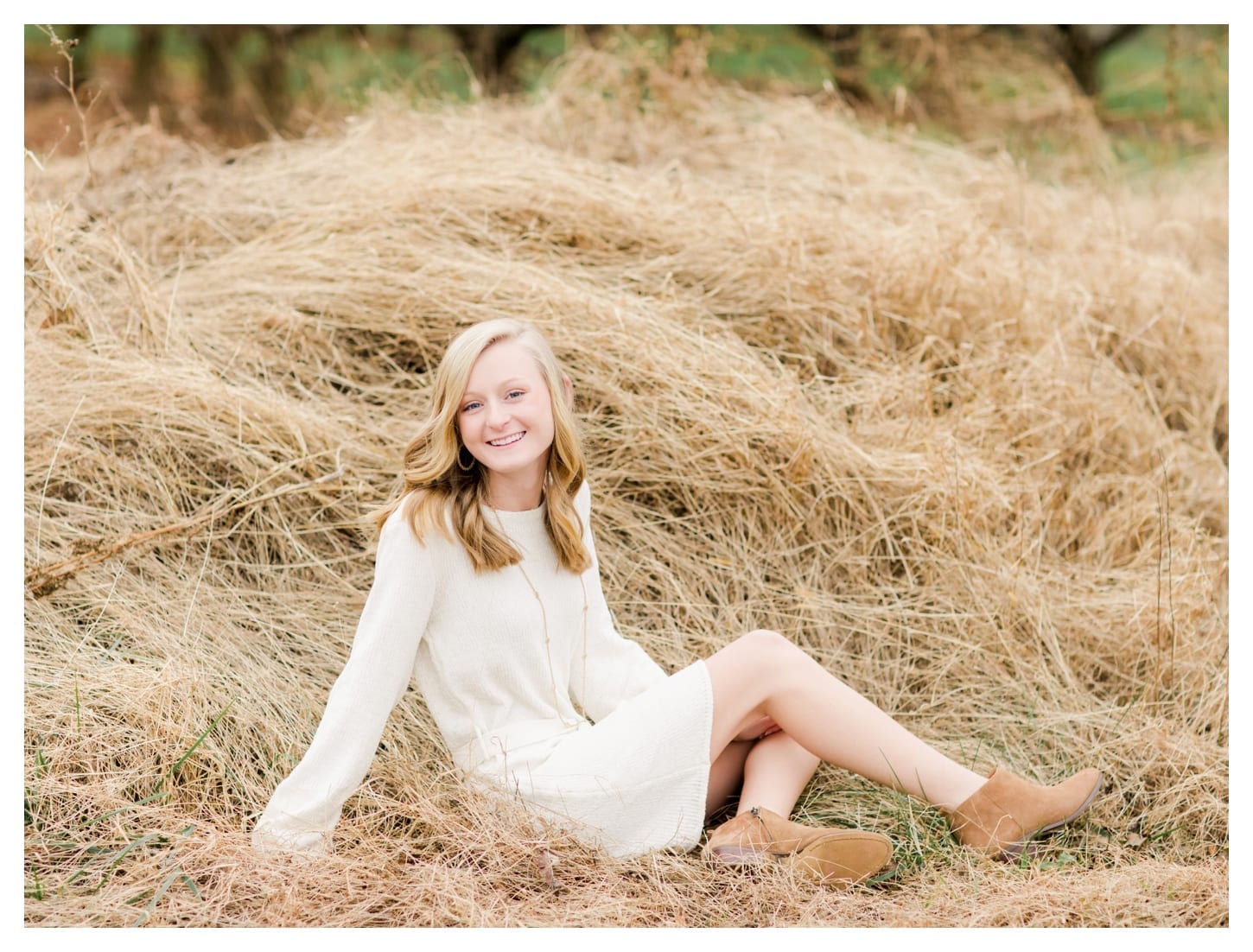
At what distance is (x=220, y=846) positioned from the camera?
2.08m

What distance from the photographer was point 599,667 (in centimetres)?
236

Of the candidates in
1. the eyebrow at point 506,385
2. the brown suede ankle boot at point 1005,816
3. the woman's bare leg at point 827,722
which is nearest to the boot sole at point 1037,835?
the brown suede ankle boot at point 1005,816

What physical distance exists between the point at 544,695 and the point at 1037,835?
3.28 ft

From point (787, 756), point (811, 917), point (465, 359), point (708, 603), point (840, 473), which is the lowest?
point (811, 917)

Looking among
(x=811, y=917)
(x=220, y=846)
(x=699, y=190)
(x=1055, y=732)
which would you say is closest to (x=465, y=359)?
(x=220, y=846)

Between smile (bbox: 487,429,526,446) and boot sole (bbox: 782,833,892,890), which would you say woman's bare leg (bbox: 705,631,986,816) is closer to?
boot sole (bbox: 782,833,892,890)

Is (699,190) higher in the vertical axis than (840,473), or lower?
higher

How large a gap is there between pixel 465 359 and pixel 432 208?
171 cm

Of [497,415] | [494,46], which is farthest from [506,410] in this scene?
[494,46]

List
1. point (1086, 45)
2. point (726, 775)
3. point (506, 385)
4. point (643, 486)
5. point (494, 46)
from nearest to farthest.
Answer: point (506, 385) < point (726, 775) < point (643, 486) < point (494, 46) < point (1086, 45)

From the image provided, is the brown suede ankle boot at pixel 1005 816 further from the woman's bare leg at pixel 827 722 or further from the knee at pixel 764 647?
the knee at pixel 764 647

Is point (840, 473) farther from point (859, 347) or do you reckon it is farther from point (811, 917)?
point (811, 917)

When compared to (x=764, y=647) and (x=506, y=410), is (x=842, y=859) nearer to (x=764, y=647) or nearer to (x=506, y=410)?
(x=764, y=647)

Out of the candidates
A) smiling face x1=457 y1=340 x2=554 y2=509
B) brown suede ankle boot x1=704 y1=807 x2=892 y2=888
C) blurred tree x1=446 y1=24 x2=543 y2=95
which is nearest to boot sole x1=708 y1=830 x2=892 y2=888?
brown suede ankle boot x1=704 y1=807 x2=892 y2=888
